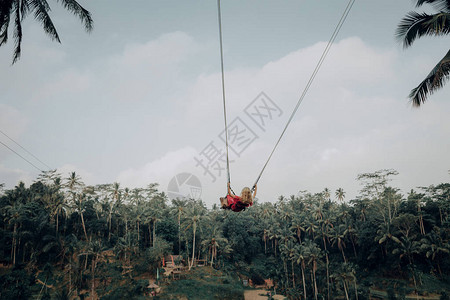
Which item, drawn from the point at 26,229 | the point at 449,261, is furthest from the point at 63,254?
the point at 449,261

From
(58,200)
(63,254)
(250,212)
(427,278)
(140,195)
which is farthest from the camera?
(250,212)

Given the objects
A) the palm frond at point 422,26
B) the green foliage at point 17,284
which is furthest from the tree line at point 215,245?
the palm frond at point 422,26

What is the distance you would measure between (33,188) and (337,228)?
2375 inches

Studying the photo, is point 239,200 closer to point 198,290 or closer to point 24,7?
point 24,7

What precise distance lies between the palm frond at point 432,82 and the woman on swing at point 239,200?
7.01 meters

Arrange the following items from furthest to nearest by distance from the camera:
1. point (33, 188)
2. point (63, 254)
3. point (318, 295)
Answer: point (33, 188), point (63, 254), point (318, 295)

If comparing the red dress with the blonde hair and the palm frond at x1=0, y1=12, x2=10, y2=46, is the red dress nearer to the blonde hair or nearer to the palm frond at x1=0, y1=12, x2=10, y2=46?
the blonde hair

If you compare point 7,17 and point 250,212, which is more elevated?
point 7,17

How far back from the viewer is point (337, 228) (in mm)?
49844

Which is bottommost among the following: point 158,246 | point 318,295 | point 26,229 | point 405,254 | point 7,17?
point 318,295

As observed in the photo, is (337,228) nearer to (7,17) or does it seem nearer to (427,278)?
(427,278)

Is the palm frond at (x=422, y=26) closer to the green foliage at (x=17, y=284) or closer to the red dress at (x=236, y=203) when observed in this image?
the red dress at (x=236, y=203)

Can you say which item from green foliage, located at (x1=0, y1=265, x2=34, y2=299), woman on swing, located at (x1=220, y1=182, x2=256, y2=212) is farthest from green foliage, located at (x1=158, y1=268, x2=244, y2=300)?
woman on swing, located at (x1=220, y1=182, x2=256, y2=212)

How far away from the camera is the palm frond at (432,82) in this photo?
861cm
